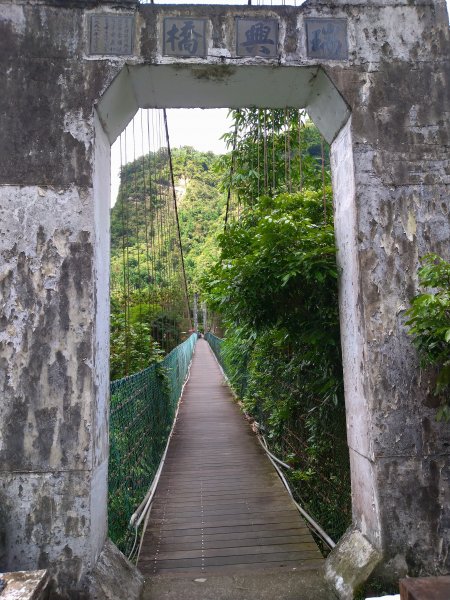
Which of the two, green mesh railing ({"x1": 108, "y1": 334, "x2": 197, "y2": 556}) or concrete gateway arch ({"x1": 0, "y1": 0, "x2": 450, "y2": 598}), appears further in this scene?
green mesh railing ({"x1": 108, "y1": 334, "x2": 197, "y2": 556})

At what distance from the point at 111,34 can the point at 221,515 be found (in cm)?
282

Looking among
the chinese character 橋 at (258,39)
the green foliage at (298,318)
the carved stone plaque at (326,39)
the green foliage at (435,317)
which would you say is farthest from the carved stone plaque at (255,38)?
the green foliage at (435,317)

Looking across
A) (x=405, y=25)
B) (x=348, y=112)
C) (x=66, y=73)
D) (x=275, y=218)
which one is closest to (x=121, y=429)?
(x=275, y=218)

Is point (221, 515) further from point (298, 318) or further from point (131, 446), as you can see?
point (298, 318)

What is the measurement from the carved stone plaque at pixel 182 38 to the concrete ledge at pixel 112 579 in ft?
6.68

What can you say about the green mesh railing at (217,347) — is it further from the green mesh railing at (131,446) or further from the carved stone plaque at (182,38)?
the carved stone plaque at (182,38)

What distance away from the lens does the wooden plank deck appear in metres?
2.45

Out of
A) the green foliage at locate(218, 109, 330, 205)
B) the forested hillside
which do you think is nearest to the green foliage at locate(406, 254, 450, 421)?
the forested hillside

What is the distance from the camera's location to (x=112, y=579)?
1803 millimetres

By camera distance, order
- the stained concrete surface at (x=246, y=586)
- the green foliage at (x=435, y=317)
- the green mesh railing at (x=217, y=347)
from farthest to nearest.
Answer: the green mesh railing at (x=217, y=347) < the stained concrete surface at (x=246, y=586) < the green foliage at (x=435, y=317)

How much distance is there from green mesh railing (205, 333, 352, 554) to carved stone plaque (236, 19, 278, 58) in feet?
6.29

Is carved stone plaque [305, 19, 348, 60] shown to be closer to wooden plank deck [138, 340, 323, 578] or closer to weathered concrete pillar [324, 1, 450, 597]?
weathered concrete pillar [324, 1, 450, 597]

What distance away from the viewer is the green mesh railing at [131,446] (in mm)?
2552

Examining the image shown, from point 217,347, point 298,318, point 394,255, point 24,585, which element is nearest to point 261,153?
point 298,318
